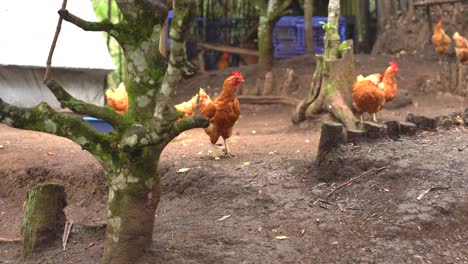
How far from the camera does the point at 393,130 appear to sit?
591 cm

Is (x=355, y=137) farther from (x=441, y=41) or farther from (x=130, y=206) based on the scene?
(x=441, y=41)

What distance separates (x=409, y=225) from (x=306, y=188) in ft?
3.66

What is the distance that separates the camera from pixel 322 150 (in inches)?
213

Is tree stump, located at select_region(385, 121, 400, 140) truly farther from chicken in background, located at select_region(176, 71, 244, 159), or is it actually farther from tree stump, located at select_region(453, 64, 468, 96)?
tree stump, located at select_region(453, 64, 468, 96)

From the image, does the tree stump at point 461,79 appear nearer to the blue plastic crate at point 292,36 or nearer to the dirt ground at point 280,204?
the dirt ground at point 280,204

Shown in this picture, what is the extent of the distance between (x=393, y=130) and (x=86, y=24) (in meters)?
3.35

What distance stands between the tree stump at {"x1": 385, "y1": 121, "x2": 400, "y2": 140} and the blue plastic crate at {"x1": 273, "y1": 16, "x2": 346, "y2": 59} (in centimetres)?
866

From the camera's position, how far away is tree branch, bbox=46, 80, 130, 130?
3699 mm

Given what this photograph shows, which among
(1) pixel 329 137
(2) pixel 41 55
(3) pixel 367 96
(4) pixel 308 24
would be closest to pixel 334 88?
(3) pixel 367 96

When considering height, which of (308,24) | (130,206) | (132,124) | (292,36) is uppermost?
(308,24)

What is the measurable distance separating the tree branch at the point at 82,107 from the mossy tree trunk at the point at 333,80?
4071 millimetres

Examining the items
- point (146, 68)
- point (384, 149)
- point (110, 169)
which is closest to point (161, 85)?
point (146, 68)

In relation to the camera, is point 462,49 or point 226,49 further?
point 226,49

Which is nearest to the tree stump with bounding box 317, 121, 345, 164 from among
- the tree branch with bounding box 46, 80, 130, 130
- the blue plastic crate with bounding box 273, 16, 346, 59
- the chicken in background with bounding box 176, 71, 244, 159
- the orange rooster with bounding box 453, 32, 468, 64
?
the chicken in background with bounding box 176, 71, 244, 159
